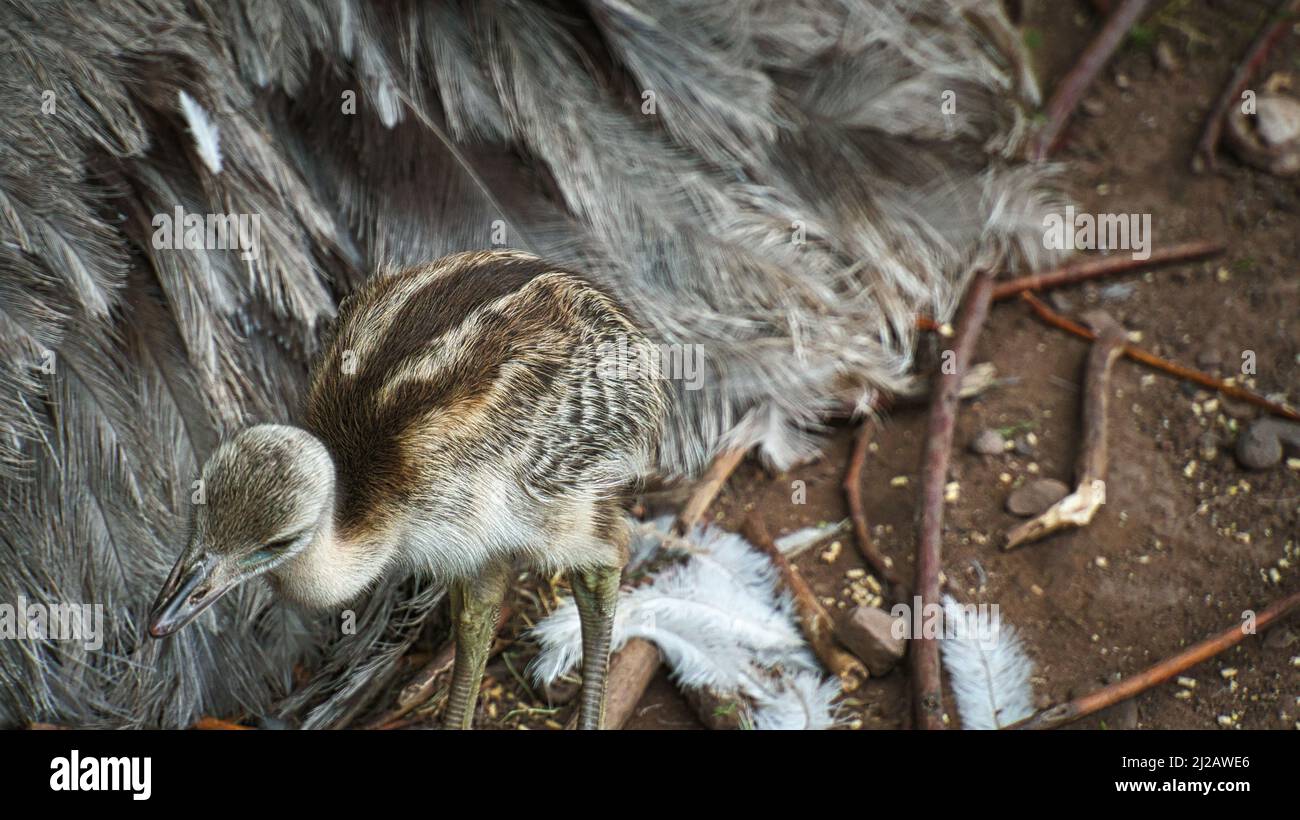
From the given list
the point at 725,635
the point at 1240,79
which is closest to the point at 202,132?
the point at 725,635

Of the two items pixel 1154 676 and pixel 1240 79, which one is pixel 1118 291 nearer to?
pixel 1240 79

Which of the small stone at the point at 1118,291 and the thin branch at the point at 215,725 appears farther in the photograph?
the small stone at the point at 1118,291

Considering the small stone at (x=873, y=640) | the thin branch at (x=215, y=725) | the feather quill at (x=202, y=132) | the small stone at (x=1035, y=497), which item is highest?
the feather quill at (x=202, y=132)

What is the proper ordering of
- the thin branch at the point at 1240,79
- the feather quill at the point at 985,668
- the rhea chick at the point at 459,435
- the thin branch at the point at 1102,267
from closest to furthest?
the rhea chick at the point at 459,435 < the feather quill at the point at 985,668 < the thin branch at the point at 1102,267 < the thin branch at the point at 1240,79

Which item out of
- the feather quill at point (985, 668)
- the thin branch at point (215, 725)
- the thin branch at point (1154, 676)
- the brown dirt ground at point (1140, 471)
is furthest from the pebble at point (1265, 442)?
the thin branch at point (215, 725)

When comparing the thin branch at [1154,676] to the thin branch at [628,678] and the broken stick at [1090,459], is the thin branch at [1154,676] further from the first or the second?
the thin branch at [628,678]

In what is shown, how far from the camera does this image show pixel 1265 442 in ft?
11.5

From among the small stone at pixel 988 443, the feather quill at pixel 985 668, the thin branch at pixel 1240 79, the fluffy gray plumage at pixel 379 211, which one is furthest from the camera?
the thin branch at pixel 1240 79

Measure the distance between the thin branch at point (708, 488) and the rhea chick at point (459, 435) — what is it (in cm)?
71

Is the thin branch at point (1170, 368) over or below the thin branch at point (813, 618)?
over

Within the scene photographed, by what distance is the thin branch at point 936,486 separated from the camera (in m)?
3.11

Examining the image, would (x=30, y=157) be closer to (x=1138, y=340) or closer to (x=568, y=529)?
(x=568, y=529)
